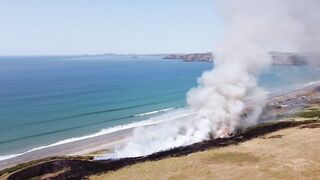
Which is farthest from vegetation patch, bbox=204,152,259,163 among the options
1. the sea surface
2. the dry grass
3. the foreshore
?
the sea surface

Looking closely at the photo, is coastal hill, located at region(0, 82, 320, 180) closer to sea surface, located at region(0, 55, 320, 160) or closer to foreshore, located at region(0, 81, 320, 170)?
foreshore, located at region(0, 81, 320, 170)

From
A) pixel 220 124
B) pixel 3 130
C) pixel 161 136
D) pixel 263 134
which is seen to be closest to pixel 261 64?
pixel 220 124

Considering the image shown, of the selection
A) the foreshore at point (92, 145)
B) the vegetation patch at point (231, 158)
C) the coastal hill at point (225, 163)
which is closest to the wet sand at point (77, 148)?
the foreshore at point (92, 145)

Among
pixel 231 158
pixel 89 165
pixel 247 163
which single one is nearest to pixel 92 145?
pixel 89 165

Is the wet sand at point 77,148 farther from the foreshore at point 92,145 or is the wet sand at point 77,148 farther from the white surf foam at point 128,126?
the white surf foam at point 128,126

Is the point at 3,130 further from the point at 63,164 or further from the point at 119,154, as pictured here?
the point at 63,164

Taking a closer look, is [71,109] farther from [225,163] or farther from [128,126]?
[225,163]

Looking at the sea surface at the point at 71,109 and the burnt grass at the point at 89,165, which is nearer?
the burnt grass at the point at 89,165

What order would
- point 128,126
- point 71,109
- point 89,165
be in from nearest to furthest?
1. point 89,165
2. point 128,126
3. point 71,109

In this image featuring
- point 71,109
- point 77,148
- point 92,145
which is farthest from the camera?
point 71,109

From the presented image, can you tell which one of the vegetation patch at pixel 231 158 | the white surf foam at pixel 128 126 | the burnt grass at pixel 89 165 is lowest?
the white surf foam at pixel 128 126
